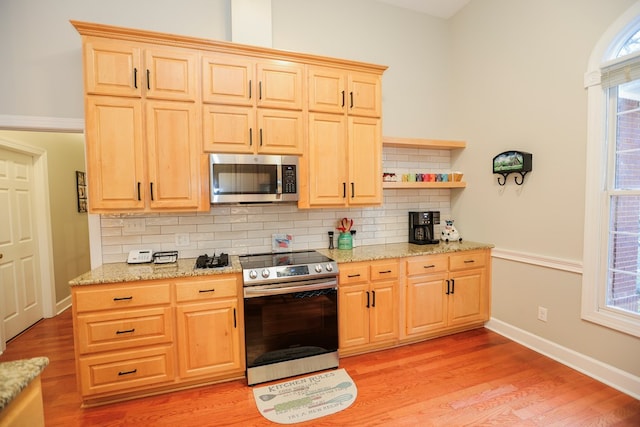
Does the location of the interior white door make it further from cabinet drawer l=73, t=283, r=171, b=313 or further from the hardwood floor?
cabinet drawer l=73, t=283, r=171, b=313

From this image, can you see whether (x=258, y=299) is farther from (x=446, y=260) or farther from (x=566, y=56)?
(x=566, y=56)

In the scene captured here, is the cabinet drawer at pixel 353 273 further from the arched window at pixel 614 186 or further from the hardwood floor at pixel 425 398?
the arched window at pixel 614 186

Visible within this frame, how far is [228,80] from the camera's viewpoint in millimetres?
2426

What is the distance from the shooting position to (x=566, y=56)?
2.49 meters

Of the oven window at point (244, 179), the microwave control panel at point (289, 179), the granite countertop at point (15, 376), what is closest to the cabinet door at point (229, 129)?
the oven window at point (244, 179)

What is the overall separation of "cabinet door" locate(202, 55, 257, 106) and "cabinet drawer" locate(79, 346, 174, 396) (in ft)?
6.41

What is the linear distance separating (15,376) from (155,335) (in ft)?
4.29

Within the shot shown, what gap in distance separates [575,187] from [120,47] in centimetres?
369

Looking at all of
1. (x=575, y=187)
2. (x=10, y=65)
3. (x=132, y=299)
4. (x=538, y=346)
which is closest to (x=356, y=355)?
(x=538, y=346)

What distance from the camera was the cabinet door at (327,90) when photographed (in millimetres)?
2652

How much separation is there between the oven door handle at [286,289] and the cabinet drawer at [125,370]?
695 millimetres

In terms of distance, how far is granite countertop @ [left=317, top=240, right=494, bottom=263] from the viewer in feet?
8.87

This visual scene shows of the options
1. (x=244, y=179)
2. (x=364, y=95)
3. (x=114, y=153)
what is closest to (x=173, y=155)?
(x=114, y=153)

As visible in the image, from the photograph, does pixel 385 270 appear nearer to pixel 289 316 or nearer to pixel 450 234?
pixel 289 316
